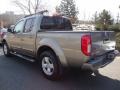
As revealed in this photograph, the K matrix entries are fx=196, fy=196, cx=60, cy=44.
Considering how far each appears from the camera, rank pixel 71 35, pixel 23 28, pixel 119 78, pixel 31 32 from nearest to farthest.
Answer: pixel 71 35, pixel 119 78, pixel 31 32, pixel 23 28

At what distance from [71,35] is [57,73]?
1171mm

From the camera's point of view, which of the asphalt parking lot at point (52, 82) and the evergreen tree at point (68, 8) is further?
the evergreen tree at point (68, 8)

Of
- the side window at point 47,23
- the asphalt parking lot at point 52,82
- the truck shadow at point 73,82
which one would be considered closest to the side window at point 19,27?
the side window at point 47,23

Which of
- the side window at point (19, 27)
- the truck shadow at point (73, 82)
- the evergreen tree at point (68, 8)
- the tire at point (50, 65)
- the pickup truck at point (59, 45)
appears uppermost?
the evergreen tree at point (68, 8)

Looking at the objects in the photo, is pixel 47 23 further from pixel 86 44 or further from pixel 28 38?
pixel 86 44

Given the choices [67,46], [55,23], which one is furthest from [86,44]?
[55,23]

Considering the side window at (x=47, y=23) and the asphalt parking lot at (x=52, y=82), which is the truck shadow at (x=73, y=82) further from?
the side window at (x=47, y=23)

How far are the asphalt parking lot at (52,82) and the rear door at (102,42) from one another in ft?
2.83

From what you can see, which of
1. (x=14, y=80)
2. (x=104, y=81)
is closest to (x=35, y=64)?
(x=14, y=80)

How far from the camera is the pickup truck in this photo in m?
4.42

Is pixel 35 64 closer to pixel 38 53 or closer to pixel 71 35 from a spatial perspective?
pixel 38 53

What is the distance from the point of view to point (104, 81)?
528cm

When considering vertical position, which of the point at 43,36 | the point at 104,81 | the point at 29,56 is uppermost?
the point at 43,36

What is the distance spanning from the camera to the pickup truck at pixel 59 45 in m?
4.42
